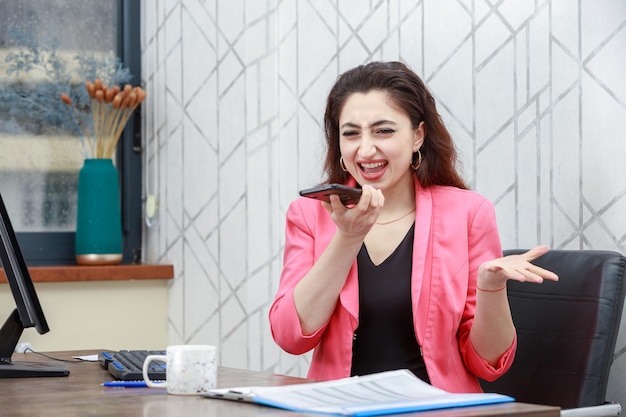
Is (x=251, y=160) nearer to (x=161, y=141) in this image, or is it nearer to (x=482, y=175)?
(x=161, y=141)

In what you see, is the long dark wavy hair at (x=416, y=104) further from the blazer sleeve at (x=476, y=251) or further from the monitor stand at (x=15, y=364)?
the monitor stand at (x=15, y=364)

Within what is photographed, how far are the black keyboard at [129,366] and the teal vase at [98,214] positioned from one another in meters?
1.52

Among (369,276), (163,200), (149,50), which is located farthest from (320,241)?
(149,50)

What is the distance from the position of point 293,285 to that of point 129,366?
49 cm

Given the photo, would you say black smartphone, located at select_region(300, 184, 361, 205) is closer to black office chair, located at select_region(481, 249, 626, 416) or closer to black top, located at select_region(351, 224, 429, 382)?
black top, located at select_region(351, 224, 429, 382)

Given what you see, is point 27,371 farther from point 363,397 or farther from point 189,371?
point 363,397

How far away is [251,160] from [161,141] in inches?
24.0

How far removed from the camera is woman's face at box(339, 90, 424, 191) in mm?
2057

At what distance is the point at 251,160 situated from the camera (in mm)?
3078

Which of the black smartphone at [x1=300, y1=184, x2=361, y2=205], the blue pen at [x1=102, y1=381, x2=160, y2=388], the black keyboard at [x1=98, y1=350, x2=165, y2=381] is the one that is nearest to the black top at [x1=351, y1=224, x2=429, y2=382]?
the black smartphone at [x1=300, y1=184, x2=361, y2=205]

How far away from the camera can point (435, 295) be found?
198cm

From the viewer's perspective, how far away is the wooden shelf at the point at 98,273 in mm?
3199

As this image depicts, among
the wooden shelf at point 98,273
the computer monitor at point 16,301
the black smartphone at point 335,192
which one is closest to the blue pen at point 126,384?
the computer monitor at point 16,301

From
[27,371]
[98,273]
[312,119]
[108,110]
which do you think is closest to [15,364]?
[27,371]
